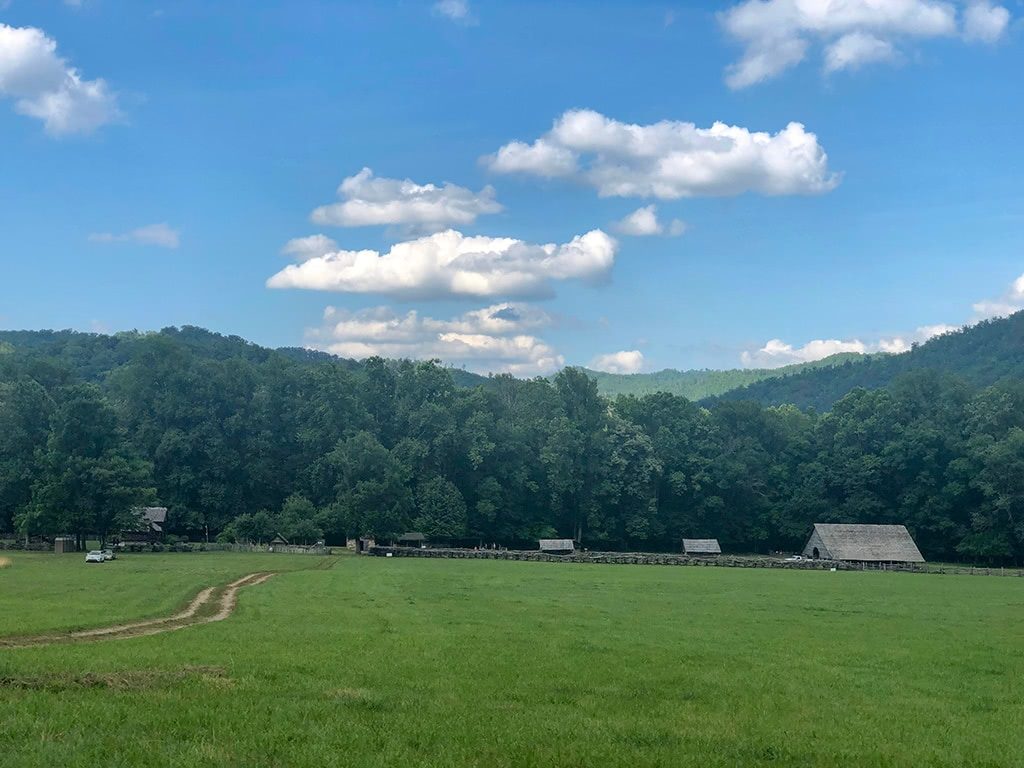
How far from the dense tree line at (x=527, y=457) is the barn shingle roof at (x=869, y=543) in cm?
823

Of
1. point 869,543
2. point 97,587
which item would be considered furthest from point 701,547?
point 97,587

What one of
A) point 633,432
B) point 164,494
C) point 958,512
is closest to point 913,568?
point 958,512

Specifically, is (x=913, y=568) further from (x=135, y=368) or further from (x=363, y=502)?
(x=135, y=368)

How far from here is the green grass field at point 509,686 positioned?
13.2 m

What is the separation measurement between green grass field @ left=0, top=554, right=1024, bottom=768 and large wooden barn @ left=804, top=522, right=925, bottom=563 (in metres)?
54.1

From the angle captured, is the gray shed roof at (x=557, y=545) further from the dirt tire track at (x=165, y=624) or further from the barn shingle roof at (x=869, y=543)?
the dirt tire track at (x=165, y=624)

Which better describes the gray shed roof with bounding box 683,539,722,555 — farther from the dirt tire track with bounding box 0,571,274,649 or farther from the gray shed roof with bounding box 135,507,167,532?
the dirt tire track with bounding box 0,571,274,649

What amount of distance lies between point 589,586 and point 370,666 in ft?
106

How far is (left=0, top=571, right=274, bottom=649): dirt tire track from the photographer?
23672 millimetres

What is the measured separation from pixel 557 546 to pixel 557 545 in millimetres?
151

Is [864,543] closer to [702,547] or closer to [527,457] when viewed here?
[702,547]

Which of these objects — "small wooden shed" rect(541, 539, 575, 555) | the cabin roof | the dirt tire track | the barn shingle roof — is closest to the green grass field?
the dirt tire track

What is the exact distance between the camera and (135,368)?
103375 millimetres

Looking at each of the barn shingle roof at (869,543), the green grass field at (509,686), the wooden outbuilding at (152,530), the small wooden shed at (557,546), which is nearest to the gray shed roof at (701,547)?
the barn shingle roof at (869,543)
